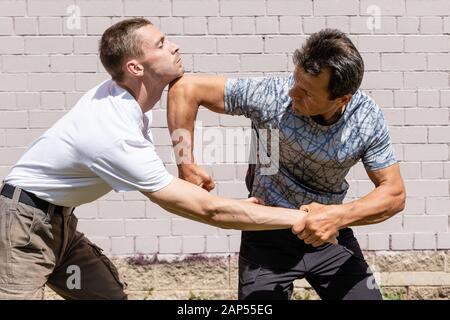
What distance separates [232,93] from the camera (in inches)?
182

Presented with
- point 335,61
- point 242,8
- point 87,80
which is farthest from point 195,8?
point 335,61

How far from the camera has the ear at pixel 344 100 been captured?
4.39 meters

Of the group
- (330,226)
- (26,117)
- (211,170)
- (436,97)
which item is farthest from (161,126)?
(330,226)

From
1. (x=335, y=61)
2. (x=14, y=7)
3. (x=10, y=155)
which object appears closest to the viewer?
(x=335, y=61)

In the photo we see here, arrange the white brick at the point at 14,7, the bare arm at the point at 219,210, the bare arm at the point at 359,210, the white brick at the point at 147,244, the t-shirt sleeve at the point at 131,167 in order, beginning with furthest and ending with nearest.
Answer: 1. the white brick at the point at 147,244
2. the white brick at the point at 14,7
3. the bare arm at the point at 359,210
4. the bare arm at the point at 219,210
5. the t-shirt sleeve at the point at 131,167

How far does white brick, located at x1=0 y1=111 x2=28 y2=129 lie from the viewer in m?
6.46

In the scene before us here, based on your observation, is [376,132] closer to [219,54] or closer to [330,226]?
[330,226]

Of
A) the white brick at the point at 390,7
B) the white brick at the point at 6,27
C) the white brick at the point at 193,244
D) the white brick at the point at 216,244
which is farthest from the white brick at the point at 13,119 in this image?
the white brick at the point at 390,7

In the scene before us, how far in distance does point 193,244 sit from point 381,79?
5.83 ft

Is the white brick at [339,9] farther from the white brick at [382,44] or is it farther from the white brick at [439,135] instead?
the white brick at [439,135]

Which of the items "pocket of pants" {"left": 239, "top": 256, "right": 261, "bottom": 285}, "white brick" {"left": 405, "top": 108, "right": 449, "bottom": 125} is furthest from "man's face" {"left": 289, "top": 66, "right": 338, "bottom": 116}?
"white brick" {"left": 405, "top": 108, "right": 449, "bottom": 125}

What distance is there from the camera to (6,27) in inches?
252

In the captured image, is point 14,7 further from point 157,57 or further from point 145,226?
point 157,57

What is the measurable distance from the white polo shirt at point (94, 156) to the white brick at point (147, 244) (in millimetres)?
2113
